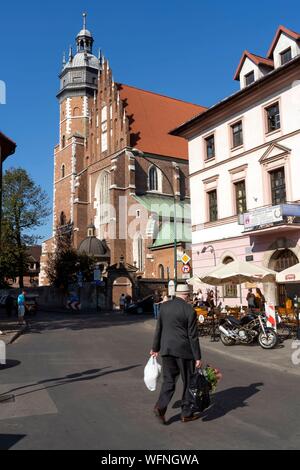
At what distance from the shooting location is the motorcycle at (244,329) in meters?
14.1

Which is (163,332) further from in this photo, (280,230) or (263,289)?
(263,289)

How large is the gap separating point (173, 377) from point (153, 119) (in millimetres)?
53610

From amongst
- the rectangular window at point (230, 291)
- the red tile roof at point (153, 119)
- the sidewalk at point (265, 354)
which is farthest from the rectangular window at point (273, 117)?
the red tile roof at point (153, 119)

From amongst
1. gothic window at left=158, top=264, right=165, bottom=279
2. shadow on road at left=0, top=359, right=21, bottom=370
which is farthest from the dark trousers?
gothic window at left=158, top=264, right=165, bottom=279

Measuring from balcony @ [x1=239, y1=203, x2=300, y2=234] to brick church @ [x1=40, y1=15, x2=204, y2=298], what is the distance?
70.8 ft

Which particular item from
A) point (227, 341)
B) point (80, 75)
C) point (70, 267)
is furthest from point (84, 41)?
point (227, 341)

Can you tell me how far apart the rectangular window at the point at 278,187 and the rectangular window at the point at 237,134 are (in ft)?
10.1

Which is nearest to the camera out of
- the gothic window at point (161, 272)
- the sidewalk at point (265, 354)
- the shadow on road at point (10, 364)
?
the shadow on road at point (10, 364)

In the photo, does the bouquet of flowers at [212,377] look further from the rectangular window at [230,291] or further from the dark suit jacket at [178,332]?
the rectangular window at [230,291]

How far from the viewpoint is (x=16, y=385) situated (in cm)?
847

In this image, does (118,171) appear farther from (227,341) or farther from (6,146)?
(227,341)

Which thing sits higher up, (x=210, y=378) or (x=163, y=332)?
(x=163, y=332)
